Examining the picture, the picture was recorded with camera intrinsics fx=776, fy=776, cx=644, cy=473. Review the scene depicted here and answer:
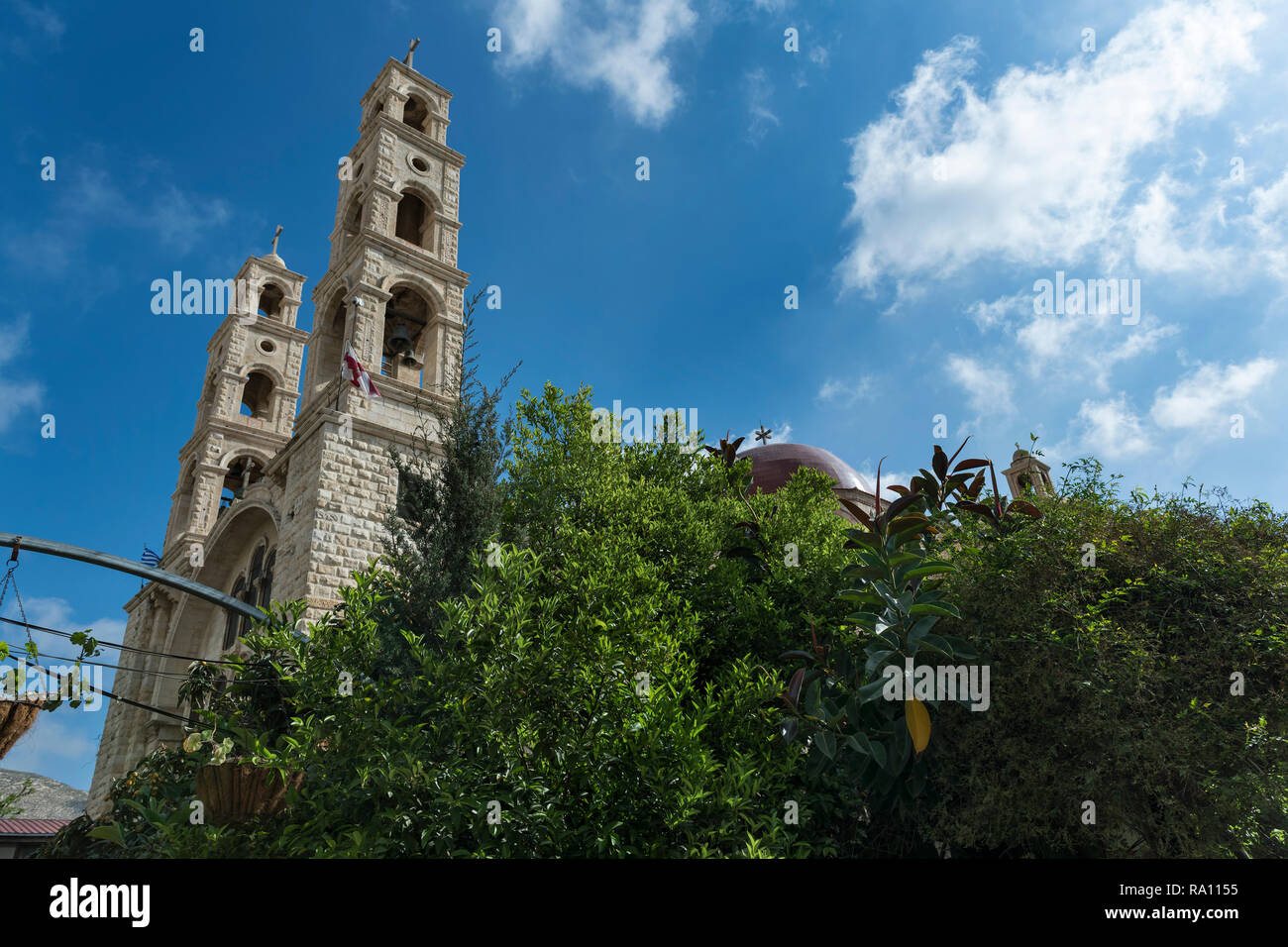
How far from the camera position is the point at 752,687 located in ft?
23.8

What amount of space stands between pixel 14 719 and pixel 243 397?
24844 millimetres

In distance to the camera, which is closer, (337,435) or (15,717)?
(15,717)

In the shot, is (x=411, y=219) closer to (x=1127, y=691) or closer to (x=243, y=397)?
(x=243, y=397)

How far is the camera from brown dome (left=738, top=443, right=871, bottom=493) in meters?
25.6

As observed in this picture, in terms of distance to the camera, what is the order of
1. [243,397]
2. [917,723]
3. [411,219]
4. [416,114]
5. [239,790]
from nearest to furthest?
[239,790]
[917,723]
[411,219]
[416,114]
[243,397]

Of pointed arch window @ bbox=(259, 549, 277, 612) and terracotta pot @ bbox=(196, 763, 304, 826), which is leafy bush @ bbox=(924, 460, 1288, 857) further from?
pointed arch window @ bbox=(259, 549, 277, 612)

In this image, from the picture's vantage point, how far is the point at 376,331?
19000mm

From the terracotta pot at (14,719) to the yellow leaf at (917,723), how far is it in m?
8.44

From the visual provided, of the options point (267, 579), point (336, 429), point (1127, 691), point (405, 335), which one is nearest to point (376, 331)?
point (405, 335)

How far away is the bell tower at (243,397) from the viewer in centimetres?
2730

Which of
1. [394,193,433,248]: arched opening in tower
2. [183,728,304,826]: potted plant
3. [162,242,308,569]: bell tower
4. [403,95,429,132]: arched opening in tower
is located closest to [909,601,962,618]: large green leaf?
[183,728,304,826]: potted plant

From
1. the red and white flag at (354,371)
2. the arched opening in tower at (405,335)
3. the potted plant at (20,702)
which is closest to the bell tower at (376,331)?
the arched opening in tower at (405,335)

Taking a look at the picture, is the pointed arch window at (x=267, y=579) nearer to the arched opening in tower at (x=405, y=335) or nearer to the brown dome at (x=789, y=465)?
the arched opening in tower at (x=405, y=335)

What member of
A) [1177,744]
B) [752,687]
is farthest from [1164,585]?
[752,687]
